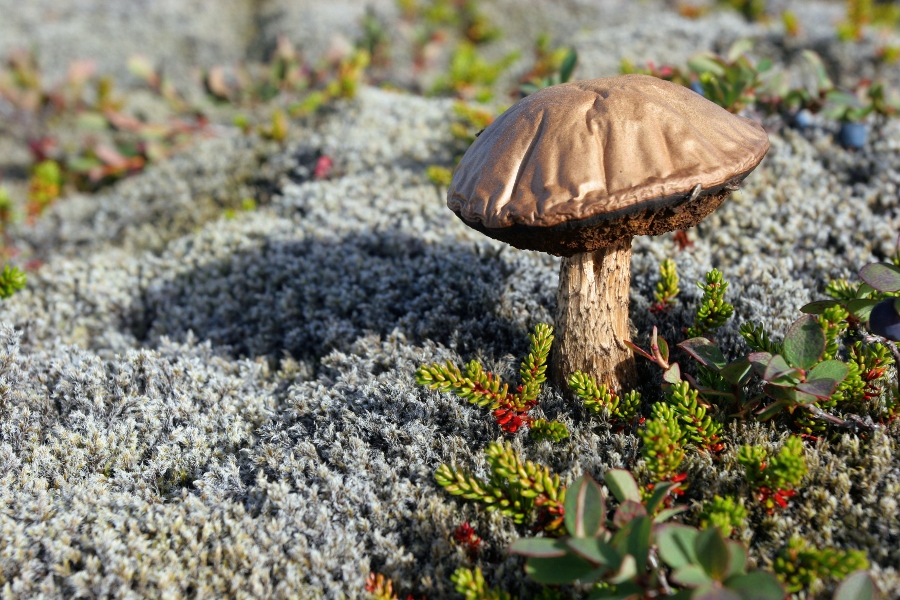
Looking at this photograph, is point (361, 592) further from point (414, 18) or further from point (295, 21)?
point (295, 21)

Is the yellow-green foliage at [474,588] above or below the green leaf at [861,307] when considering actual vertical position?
below

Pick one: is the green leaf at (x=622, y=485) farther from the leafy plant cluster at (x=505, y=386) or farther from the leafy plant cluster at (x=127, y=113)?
the leafy plant cluster at (x=127, y=113)

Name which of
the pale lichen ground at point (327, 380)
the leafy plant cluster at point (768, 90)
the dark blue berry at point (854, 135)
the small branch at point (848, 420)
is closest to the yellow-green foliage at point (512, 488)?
the pale lichen ground at point (327, 380)

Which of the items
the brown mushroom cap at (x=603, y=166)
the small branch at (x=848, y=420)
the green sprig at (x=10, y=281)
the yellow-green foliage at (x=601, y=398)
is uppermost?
the brown mushroom cap at (x=603, y=166)

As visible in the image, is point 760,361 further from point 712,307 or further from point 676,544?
point 676,544

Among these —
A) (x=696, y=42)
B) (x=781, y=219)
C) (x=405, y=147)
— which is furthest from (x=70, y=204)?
(x=696, y=42)

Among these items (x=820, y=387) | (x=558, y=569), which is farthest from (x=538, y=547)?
(x=820, y=387)

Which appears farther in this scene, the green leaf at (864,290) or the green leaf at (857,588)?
the green leaf at (864,290)
